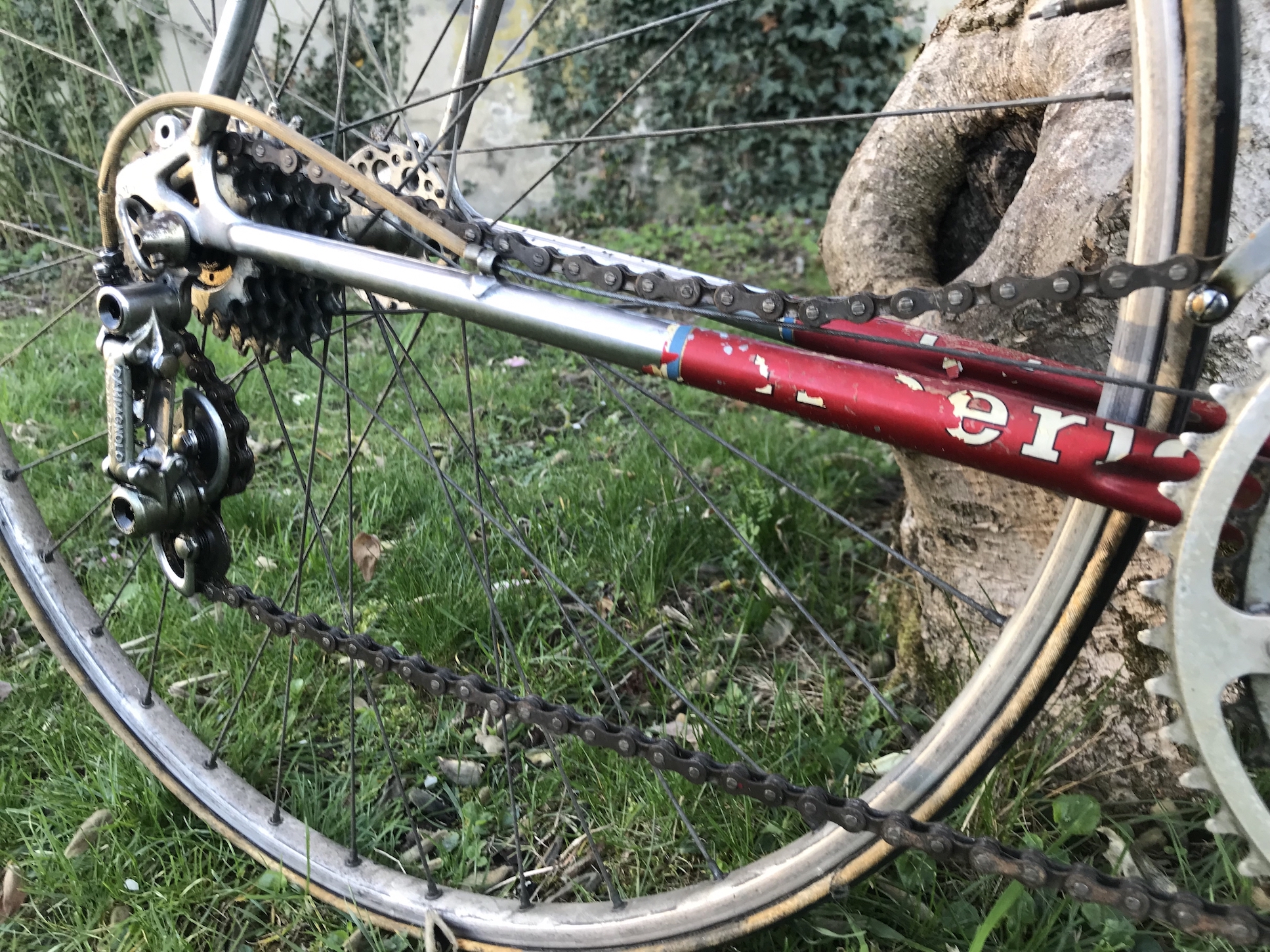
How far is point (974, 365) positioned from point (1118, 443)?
18cm

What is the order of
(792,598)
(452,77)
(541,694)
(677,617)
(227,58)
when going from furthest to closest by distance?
(452,77)
(677,617)
(541,694)
(792,598)
(227,58)

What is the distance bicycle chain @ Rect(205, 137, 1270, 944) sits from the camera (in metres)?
0.78

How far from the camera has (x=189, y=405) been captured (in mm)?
1177

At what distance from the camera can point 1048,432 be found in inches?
29.7

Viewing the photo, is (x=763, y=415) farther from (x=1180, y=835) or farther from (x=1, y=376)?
(x=1, y=376)

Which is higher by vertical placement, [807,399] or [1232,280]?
[1232,280]

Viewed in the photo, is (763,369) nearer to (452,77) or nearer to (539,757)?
(539,757)

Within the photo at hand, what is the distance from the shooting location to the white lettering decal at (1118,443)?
2.41 ft

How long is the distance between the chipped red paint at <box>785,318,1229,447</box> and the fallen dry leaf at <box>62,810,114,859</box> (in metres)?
1.27

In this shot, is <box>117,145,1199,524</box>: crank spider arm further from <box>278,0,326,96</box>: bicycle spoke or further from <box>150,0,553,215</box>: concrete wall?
<box>150,0,553,215</box>: concrete wall

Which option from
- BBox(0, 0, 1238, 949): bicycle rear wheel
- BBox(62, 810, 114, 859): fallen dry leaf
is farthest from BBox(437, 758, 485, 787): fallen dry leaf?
BBox(62, 810, 114, 859): fallen dry leaf

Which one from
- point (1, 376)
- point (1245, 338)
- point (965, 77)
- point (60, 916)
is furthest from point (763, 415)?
point (1, 376)

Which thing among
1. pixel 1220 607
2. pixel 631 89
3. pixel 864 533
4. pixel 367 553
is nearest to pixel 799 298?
pixel 864 533

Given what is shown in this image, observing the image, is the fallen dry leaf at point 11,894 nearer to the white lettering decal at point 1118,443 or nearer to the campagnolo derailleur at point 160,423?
the campagnolo derailleur at point 160,423
